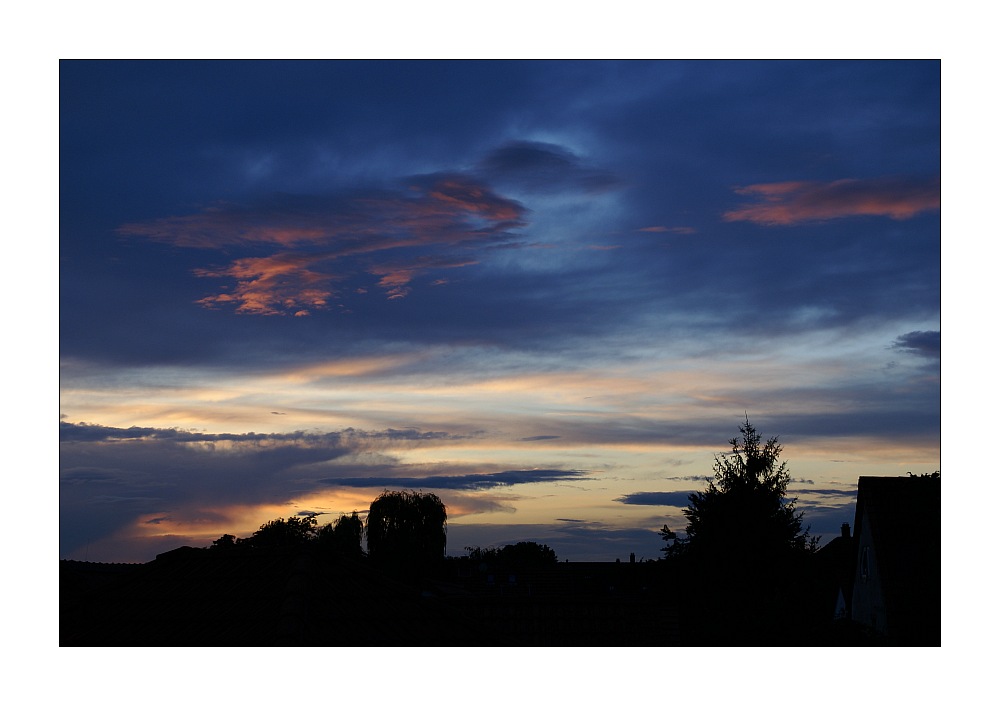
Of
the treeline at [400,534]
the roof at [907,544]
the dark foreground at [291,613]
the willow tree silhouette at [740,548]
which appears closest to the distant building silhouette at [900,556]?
the roof at [907,544]

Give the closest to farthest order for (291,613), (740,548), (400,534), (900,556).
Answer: (291,613) < (900,556) < (740,548) < (400,534)

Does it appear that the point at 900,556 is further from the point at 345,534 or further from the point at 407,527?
the point at 345,534

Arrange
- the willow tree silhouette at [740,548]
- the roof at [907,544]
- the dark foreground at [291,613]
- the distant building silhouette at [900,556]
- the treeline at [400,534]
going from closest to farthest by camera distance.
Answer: the dark foreground at [291,613] → the roof at [907,544] → the distant building silhouette at [900,556] → the willow tree silhouette at [740,548] → the treeline at [400,534]

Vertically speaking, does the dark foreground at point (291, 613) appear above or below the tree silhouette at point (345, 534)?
above

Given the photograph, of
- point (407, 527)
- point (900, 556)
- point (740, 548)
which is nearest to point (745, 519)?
point (740, 548)

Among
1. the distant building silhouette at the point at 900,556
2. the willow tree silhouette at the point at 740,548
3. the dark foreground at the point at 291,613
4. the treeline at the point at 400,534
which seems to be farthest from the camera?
the treeline at the point at 400,534

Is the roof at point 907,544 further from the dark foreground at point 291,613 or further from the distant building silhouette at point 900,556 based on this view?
the dark foreground at point 291,613

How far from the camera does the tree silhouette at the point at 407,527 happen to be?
223 feet

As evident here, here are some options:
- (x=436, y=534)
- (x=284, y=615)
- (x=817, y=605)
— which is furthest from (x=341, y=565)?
(x=436, y=534)

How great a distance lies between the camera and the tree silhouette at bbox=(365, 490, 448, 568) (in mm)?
67938

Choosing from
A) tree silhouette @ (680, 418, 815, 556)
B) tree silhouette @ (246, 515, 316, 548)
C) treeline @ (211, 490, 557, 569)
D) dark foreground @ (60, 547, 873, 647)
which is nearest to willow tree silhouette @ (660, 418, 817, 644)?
tree silhouette @ (680, 418, 815, 556)

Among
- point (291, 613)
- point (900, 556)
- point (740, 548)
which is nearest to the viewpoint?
point (291, 613)

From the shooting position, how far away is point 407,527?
226 feet

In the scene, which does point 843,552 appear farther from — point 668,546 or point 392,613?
point 392,613
